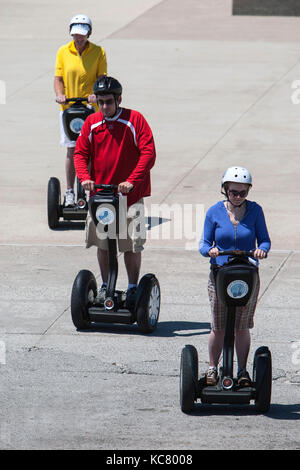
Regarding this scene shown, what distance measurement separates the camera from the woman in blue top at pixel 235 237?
7.02m

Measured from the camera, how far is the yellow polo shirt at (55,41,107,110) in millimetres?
12086

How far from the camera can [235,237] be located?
23.2ft

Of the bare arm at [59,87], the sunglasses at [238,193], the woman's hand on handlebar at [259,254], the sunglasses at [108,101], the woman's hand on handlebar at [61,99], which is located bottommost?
the woman's hand on handlebar at [259,254]

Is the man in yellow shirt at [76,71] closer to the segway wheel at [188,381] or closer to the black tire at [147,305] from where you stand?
the black tire at [147,305]

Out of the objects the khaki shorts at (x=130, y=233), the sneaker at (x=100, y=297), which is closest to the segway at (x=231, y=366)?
the sneaker at (x=100, y=297)

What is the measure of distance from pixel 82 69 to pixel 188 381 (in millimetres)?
5979

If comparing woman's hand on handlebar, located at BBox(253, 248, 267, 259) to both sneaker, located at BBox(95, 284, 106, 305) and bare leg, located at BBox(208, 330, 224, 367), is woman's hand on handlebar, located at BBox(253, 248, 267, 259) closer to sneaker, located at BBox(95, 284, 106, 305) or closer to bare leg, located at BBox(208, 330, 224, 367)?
bare leg, located at BBox(208, 330, 224, 367)

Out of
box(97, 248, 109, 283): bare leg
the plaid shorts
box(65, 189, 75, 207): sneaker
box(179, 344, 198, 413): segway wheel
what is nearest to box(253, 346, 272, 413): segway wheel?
the plaid shorts

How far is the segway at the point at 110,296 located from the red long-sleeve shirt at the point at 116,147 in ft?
0.73

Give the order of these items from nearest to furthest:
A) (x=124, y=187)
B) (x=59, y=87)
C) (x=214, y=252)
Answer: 1. (x=214, y=252)
2. (x=124, y=187)
3. (x=59, y=87)

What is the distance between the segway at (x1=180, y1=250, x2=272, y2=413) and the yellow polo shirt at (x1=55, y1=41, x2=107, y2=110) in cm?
556

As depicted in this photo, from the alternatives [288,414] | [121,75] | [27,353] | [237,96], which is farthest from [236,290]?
[121,75]

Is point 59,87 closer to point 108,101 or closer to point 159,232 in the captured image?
point 159,232

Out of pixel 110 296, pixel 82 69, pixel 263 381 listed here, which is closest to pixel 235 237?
pixel 263 381
